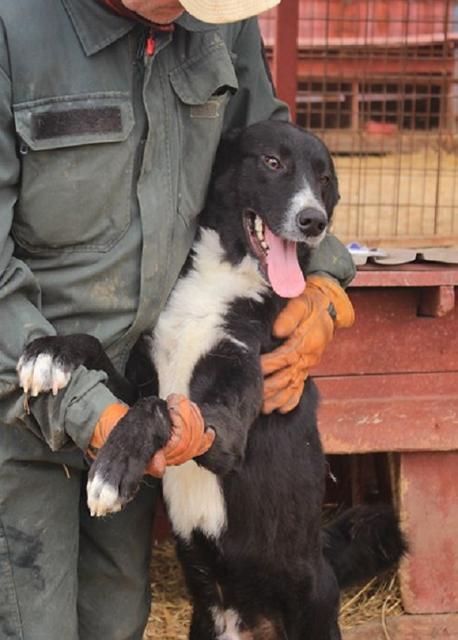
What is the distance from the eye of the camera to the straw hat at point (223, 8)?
252 centimetres

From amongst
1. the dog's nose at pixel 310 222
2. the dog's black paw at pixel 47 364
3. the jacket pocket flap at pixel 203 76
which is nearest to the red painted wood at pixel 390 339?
the dog's nose at pixel 310 222

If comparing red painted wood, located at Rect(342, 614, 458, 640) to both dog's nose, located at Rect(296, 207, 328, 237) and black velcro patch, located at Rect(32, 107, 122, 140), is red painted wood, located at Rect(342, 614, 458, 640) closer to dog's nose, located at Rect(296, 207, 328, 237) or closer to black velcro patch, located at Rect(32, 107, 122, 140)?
dog's nose, located at Rect(296, 207, 328, 237)

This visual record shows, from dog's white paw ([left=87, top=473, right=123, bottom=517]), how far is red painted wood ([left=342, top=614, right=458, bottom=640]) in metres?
2.00

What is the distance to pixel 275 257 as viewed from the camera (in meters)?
3.16

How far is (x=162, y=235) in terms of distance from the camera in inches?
113

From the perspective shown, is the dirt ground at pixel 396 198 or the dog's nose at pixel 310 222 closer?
the dog's nose at pixel 310 222

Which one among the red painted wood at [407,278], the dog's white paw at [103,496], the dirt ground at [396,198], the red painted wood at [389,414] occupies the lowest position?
the dirt ground at [396,198]

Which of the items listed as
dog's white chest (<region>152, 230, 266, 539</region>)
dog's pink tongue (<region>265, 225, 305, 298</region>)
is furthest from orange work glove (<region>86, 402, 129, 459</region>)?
dog's pink tongue (<region>265, 225, 305, 298</region>)

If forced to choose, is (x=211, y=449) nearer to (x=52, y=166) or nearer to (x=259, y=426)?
(x=259, y=426)

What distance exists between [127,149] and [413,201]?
5.14 m

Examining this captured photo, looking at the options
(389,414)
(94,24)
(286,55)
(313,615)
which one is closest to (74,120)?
(94,24)

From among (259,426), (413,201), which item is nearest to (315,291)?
(259,426)

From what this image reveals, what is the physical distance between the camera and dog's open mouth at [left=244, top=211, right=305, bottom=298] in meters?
3.09

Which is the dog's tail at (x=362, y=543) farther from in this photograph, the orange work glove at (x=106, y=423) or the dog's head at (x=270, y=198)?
the orange work glove at (x=106, y=423)
